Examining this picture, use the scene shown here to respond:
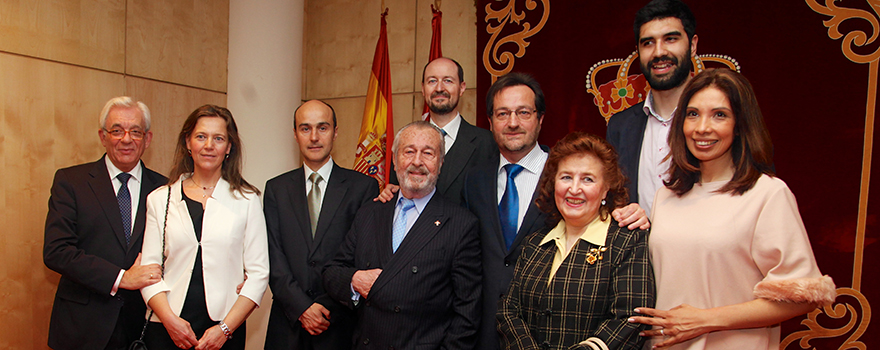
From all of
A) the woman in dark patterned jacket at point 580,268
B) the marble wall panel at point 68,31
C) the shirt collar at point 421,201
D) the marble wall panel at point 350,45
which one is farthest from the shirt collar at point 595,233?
the marble wall panel at point 68,31

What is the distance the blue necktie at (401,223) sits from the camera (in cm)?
240

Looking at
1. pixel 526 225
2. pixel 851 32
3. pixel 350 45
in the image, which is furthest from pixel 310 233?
pixel 851 32

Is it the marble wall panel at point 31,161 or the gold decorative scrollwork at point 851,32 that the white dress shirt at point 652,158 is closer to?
the gold decorative scrollwork at point 851,32

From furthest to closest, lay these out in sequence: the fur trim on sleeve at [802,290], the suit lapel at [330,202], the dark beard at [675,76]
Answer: the suit lapel at [330,202], the dark beard at [675,76], the fur trim on sleeve at [802,290]

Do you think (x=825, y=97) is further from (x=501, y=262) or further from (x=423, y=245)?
(x=423, y=245)

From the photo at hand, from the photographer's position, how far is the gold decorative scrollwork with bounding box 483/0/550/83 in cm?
414

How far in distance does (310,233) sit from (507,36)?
2.44 m

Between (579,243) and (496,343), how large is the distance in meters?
0.69

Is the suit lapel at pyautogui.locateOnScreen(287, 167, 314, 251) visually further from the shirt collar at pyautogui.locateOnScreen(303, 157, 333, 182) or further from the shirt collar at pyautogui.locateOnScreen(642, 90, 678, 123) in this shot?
the shirt collar at pyautogui.locateOnScreen(642, 90, 678, 123)

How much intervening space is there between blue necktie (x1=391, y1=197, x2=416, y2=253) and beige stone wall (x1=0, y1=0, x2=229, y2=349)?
288 centimetres

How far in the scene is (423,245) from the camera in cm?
227

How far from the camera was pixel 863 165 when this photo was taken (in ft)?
10.3

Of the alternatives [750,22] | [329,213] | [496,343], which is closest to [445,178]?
[329,213]

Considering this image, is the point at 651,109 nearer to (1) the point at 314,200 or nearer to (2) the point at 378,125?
(1) the point at 314,200
